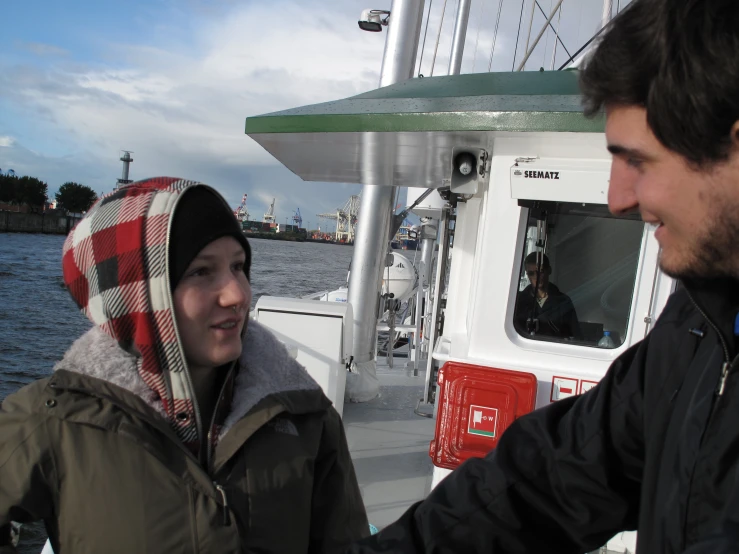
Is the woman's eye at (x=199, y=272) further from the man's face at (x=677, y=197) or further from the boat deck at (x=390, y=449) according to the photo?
the boat deck at (x=390, y=449)

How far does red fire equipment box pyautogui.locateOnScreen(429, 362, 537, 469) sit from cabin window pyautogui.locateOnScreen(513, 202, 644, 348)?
374 mm

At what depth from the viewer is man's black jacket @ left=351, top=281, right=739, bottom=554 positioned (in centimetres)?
132

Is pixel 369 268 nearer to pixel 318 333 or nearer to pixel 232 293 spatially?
pixel 318 333

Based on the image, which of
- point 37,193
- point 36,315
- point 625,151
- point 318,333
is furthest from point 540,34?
point 37,193

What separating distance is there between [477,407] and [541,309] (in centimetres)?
71

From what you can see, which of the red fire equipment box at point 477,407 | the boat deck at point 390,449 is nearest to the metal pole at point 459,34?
the boat deck at point 390,449

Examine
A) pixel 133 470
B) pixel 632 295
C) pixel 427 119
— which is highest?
pixel 427 119

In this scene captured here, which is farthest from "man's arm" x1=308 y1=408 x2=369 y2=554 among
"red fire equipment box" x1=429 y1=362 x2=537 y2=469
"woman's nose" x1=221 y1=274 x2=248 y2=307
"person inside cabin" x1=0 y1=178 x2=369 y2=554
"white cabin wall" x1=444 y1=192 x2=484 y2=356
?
"white cabin wall" x1=444 y1=192 x2=484 y2=356

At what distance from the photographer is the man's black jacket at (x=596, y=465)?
1319mm

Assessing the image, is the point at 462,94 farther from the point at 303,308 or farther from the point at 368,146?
the point at 303,308

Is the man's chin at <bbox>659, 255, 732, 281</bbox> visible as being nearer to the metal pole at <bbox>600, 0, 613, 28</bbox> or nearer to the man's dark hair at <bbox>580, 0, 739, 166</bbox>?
the man's dark hair at <bbox>580, 0, 739, 166</bbox>

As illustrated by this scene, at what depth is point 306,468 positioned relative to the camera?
1796 mm

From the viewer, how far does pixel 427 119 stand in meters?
3.59

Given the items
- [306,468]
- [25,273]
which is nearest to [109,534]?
[306,468]
